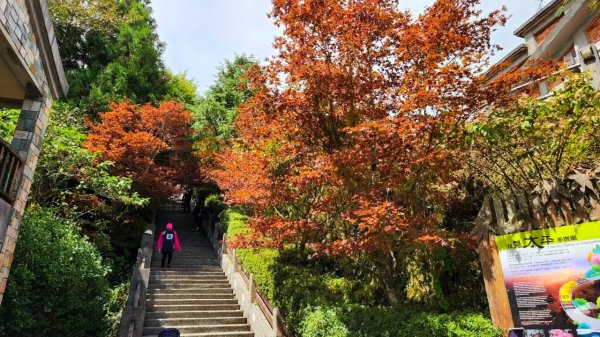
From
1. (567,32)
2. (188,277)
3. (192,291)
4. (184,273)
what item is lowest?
(192,291)

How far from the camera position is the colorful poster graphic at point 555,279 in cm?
535

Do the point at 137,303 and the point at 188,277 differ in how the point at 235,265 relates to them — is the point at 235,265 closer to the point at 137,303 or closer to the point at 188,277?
the point at 188,277

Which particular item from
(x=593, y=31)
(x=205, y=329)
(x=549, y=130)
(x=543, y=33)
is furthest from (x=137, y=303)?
(x=543, y=33)

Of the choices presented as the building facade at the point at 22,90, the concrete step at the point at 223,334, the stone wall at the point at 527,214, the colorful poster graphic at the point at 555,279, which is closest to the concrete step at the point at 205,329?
the concrete step at the point at 223,334

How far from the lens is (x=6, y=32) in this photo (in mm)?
4871

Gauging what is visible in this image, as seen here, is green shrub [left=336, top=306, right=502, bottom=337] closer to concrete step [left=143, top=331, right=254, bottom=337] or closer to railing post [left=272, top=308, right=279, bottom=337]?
railing post [left=272, top=308, right=279, bottom=337]

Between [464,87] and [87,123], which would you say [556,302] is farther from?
[87,123]

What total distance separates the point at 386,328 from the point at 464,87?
16.4 ft

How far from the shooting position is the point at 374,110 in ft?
27.6

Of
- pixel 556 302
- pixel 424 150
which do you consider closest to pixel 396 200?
pixel 424 150

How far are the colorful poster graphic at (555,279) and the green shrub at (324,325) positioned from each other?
349 centimetres

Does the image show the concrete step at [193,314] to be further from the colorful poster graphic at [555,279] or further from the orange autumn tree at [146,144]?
the colorful poster graphic at [555,279]

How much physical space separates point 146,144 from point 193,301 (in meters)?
8.15

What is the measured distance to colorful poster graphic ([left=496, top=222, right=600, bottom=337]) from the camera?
211 inches
